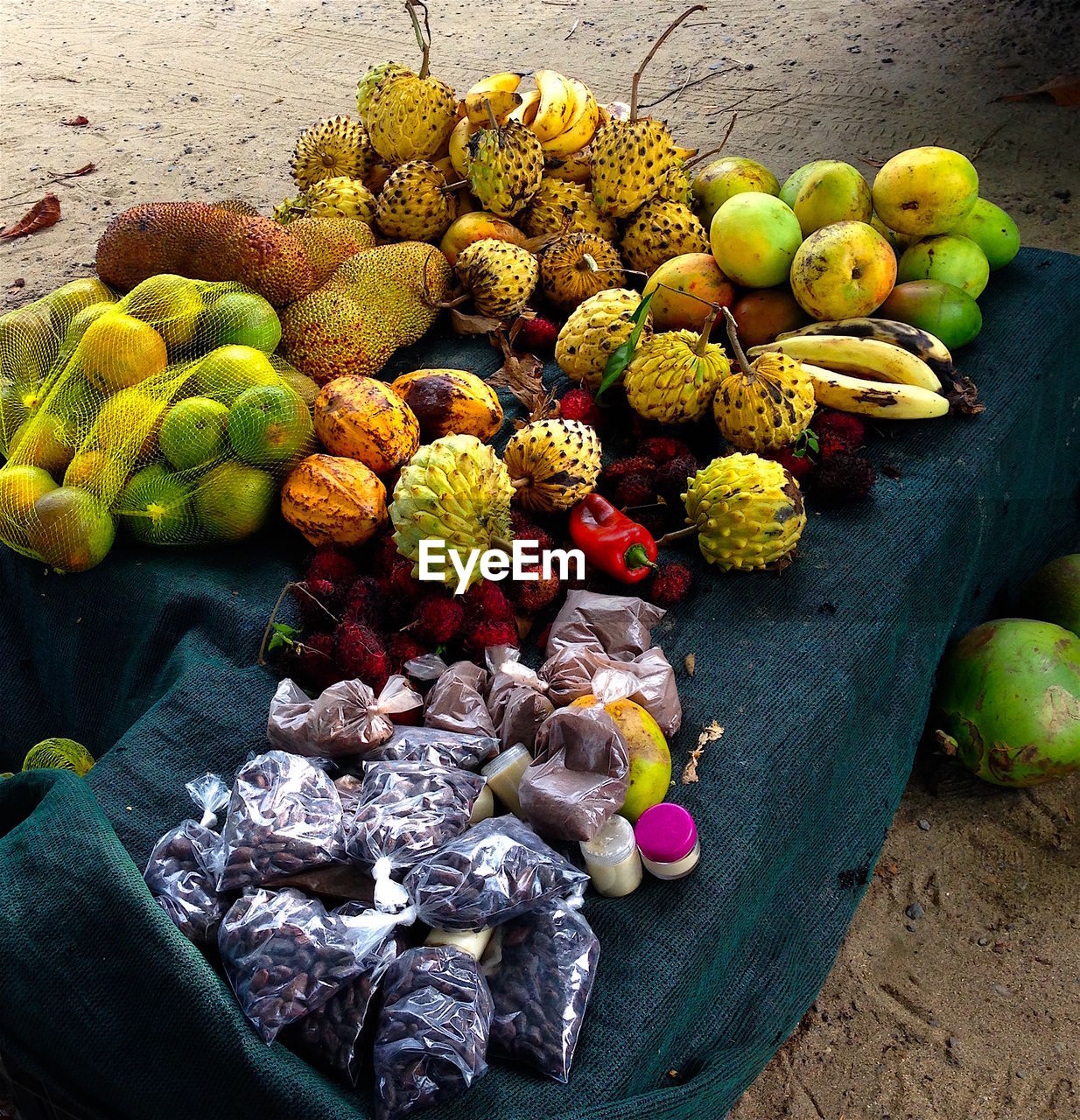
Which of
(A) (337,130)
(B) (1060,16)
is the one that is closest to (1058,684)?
(A) (337,130)

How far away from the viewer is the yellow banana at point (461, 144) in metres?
3.61

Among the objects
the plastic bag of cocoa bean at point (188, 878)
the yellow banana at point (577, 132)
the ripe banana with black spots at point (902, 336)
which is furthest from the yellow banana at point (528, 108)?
the plastic bag of cocoa bean at point (188, 878)

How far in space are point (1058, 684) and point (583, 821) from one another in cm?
162

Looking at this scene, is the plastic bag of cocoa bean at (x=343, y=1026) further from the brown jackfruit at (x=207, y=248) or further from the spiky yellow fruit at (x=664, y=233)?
the spiky yellow fruit at (x=664, y=233)

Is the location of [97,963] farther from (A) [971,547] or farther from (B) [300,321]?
(A) [971,547]

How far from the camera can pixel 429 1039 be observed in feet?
4.91

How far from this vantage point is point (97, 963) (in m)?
1.69

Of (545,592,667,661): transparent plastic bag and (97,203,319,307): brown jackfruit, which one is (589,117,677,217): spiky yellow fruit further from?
(545,592,667,661): transparent plastic bag

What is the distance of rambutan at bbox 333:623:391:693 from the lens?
84.6 inches

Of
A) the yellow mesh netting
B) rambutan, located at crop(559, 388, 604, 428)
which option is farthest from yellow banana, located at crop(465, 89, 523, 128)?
the yellow mesh netting

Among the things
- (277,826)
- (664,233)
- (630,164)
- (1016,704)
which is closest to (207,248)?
(630,164)

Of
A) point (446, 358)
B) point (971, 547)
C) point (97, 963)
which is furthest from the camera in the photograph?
point (446, 358)

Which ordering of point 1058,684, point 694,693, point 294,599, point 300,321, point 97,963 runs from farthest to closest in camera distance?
1. point 300,321
2. point 1058,684
3. point 294,599
4. point 694,693
5. point 97,963

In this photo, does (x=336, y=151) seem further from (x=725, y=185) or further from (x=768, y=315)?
(x=768, y=315)
